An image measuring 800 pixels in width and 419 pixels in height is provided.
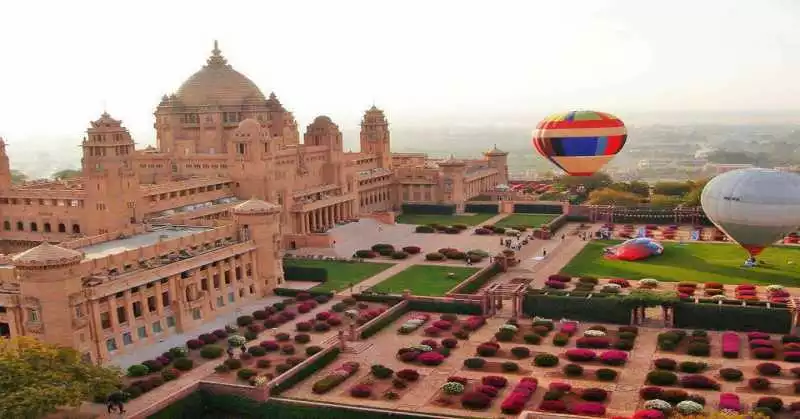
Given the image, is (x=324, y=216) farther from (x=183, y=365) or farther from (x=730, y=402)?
(x=730, y=402)

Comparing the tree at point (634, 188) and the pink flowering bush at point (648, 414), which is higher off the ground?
the tree at point (634, 188)

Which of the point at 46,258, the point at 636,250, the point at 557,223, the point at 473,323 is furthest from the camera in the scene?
the point at 557,223

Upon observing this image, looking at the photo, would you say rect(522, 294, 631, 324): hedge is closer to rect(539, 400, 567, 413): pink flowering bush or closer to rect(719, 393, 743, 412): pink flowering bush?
rect(719, 393, 743, 412): pink flowering bush

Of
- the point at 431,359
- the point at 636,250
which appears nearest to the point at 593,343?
the point at 431,359

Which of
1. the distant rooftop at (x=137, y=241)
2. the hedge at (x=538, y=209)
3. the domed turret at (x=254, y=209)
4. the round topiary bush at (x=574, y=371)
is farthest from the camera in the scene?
the hedge at (x=538, y=209)

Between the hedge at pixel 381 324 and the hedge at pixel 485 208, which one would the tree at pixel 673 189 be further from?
the hedge at pixel 381 324

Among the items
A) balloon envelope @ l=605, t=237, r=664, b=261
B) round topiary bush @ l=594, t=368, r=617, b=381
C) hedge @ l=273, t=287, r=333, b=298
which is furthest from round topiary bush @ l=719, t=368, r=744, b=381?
balloon envelope @ l=605, t=237, r=664, b=261

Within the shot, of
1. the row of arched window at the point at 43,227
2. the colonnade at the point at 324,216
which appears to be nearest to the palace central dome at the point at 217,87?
the colonnade at the point at 324,216
